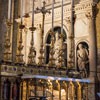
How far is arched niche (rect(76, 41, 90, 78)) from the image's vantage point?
12172mm

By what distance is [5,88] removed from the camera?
732 centimetres

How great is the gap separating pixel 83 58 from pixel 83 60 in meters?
0.09

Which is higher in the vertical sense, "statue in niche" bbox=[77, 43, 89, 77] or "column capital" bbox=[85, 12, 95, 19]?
"column capital" bbox=[85, 12, 95, 19]

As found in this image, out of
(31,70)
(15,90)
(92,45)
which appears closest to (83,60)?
(92,45)

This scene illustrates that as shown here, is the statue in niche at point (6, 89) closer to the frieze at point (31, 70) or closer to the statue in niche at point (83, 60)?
→ the frieze at point (31, 70)

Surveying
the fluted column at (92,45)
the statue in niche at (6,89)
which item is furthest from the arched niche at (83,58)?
the statue in niche at (6,89)

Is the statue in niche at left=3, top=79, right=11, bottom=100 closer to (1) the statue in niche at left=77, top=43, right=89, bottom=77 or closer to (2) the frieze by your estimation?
(2) the frieze

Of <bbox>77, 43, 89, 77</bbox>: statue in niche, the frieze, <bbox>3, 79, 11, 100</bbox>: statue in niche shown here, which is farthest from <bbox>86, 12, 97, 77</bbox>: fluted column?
<bbox>3, 79, 11, 100</bbox>: statue in niche

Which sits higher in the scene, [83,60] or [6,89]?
[83,60]

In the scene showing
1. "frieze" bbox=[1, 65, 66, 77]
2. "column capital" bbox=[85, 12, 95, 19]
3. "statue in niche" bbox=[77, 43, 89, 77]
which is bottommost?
"frieze" bbox=[1, 65, 66, 77]

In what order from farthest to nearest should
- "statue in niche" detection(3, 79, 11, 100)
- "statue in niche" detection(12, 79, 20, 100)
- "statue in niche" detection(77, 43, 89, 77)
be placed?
"statue in niche" detection(77, 43, 89, 77)
"statue in niche" detection(12, 79, 20, 100)
"statue in niche" detection(3, 79, 11, 100)

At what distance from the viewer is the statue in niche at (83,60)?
39.9 feet

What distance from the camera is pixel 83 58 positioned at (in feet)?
40.4

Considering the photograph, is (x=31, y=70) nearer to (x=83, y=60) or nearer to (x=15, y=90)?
(x=15, y=90)
